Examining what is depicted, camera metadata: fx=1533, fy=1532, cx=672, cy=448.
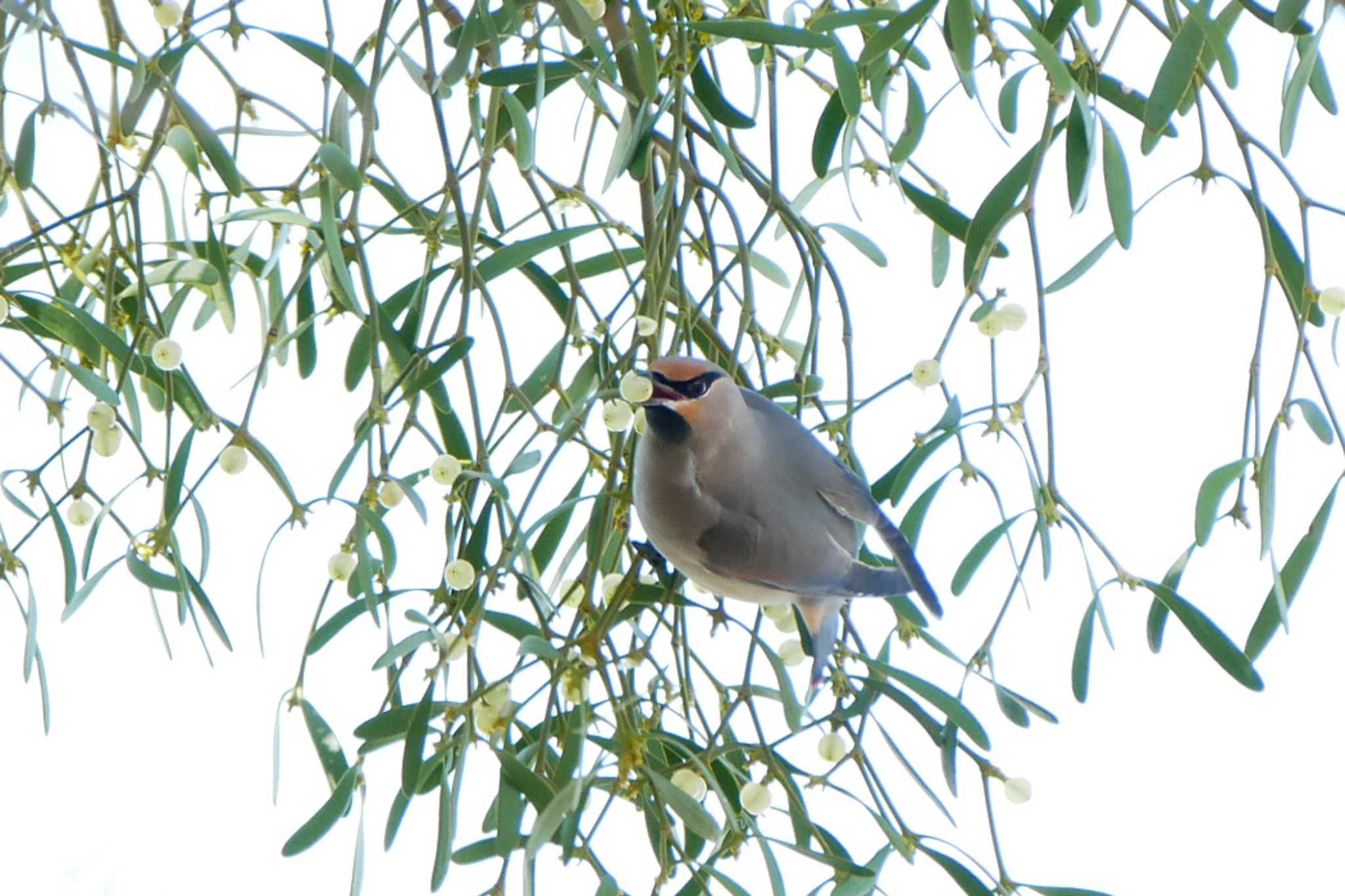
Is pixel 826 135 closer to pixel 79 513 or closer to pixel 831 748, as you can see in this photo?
pixel 831 748

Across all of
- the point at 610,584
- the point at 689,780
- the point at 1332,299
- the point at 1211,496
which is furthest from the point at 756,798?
the point at 1332,299

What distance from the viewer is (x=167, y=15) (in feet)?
2.61

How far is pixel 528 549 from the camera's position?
2.70 feet

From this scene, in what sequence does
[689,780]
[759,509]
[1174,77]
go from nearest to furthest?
[1174,77]
[689,780]
[759,509]

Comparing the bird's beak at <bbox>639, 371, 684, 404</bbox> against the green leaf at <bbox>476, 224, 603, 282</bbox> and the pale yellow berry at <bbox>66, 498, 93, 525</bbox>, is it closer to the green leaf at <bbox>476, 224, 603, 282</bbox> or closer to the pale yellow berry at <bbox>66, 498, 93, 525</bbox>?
the green leaf at <bbox>476, 224, 603, 282</bbox>

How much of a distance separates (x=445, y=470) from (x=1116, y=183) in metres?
0.34

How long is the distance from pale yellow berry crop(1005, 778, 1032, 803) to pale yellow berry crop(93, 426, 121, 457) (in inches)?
18.7

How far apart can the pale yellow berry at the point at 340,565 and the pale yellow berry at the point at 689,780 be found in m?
0.19

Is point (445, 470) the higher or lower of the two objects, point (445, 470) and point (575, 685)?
the higher

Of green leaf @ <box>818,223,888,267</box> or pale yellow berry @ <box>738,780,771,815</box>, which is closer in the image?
pale yellow berry @ <box>738,780,771,815</box>

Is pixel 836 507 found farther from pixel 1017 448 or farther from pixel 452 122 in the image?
pixel 452 122

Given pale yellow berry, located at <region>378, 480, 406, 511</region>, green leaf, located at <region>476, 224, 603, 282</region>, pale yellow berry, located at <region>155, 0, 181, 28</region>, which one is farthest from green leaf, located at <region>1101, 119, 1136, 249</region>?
pale yellow berry, located at <region>155, 0, 181, 28</region>

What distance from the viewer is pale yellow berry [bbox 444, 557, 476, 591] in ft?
2.31

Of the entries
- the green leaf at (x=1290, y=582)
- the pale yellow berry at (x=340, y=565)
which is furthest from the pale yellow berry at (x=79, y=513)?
the green leaf at (x=1290, y=582)
